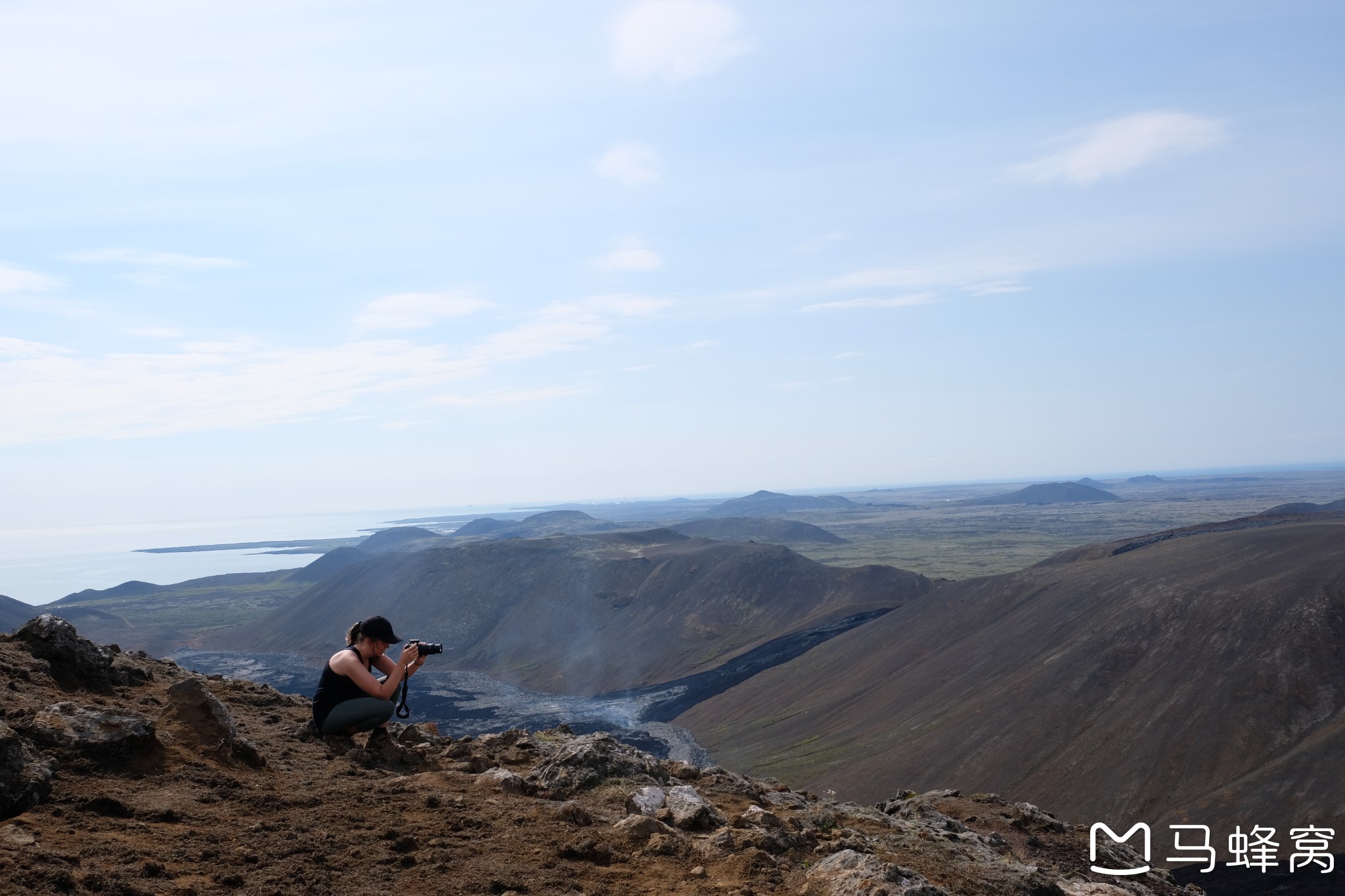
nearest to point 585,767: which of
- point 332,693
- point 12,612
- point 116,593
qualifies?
point 332,693

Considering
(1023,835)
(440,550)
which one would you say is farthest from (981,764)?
(440,550)

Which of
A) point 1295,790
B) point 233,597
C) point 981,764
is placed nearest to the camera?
point 1295,790

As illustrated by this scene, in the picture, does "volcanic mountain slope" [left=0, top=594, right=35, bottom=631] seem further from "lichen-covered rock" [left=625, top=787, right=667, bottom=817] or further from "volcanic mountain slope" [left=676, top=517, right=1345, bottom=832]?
"lichen-covered rock" [left=625, top=787, right=667, bottom=817]

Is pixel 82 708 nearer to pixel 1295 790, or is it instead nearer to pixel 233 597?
pixel 1295 790

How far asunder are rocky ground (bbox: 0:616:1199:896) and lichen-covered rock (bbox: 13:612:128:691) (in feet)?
0.08

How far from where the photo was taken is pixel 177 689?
9148mm

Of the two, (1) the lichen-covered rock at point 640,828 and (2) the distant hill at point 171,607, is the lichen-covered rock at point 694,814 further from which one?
(2) the distant hill at point 171,607

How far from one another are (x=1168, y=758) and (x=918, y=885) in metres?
38.7

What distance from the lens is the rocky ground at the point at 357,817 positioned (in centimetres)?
635

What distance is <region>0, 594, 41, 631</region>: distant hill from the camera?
104438 millimetres

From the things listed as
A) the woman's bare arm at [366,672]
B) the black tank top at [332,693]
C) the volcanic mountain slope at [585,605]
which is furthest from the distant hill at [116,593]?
the woman's bare arm at [366,672]

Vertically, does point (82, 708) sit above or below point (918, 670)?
above

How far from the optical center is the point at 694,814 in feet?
29.3

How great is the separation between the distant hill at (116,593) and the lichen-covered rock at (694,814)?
17639cm
